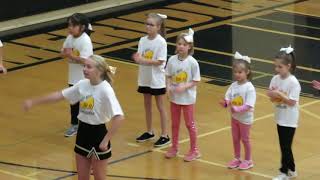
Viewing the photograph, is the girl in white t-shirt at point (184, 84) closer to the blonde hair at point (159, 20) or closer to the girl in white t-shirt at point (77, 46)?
the blonde hair at point (159, 20)

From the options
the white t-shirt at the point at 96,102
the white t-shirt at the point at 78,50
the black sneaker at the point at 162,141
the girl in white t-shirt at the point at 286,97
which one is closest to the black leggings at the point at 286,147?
the girl in white t-shirt at the point at 286,97

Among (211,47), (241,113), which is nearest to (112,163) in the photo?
(241,113)

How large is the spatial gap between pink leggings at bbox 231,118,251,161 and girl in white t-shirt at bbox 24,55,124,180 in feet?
8.92

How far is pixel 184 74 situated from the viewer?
45.4 ft

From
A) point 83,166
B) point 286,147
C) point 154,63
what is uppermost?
point 154,63

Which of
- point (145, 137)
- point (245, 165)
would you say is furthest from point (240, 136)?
point (145, 137)

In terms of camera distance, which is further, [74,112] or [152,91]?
[74,112]

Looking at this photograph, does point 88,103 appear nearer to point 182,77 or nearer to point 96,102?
point 96,102

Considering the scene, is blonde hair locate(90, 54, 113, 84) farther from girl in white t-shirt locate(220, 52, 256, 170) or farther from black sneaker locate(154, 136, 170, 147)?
black sneaker locate(154, 136, 170, 147)

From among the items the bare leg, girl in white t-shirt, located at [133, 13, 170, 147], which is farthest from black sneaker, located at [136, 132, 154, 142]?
the bare leg

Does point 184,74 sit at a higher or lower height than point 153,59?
lower

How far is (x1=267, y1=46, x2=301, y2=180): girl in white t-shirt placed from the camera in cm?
1287

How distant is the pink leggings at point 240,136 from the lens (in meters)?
13.4

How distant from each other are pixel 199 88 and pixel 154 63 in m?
3.16
